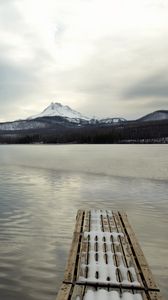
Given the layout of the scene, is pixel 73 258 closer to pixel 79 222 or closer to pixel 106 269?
pixel 106 269

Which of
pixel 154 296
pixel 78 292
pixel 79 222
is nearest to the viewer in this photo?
pixel 154 296

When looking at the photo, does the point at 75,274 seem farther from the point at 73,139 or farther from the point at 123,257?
the point at 73,139

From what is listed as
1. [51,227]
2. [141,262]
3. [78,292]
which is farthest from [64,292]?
[51,227]

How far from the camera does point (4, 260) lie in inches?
339

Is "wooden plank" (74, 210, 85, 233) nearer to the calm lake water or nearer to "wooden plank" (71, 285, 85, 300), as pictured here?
the calm lake water

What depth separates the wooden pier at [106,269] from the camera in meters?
5.96

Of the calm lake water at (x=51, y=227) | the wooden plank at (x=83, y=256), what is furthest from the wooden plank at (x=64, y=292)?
the calm lake water at (x=51, y=227)

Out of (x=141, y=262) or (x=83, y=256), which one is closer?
(x=141, y=262)

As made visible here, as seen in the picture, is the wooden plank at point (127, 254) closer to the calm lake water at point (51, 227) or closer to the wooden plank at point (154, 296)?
the wooden plank at point (154, 296)

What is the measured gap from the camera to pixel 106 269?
6.98 meters

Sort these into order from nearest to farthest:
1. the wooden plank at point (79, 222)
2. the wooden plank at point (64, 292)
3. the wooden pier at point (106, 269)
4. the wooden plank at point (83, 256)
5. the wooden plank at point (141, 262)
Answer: the wooden plank at point (64, 292), the wooden pier at point (106, 269), the wooden plank at point (141, 262), the wooden plank at point (83, 256), the wooden plank at point (79, 222)

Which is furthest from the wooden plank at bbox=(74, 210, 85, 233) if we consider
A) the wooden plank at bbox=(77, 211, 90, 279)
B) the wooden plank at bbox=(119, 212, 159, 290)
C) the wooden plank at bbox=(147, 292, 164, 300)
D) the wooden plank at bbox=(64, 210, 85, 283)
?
the wooden plank at bbox=(147, 292, 164, 300)

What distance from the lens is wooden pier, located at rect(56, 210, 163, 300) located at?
19.6 ft

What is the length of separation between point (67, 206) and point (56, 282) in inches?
333
